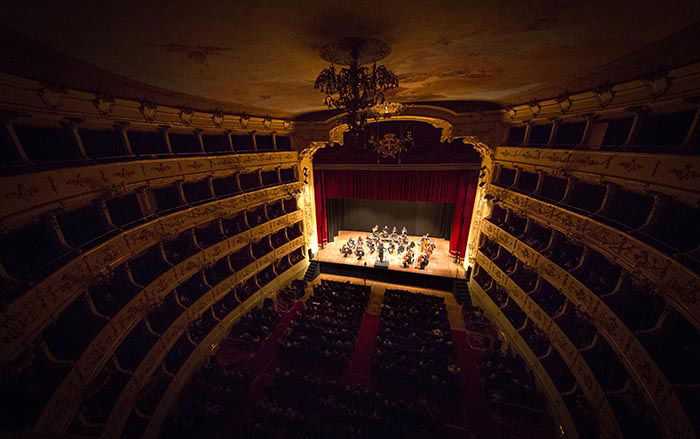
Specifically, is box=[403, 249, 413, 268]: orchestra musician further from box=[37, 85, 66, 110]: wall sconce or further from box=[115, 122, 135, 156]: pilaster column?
box=[37, 85, 66, 110]: wall sconce

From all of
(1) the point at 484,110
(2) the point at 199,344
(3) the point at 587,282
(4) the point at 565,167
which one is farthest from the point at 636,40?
(2) the point at 199,344

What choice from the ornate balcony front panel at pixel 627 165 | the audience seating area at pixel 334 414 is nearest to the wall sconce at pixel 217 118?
the audience seating area at pixel 334 414

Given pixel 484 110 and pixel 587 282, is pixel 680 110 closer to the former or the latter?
pixel 587 282

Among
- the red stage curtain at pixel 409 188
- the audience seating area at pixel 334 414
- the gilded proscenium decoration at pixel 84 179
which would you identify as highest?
the gilded proscenium decoration at pixel 84 179

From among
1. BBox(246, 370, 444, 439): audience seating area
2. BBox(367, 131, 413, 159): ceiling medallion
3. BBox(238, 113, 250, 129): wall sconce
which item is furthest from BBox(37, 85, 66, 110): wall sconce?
BBox(367, 131, 413, 159): ceiling medallion

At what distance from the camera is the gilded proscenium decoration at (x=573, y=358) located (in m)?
5.92

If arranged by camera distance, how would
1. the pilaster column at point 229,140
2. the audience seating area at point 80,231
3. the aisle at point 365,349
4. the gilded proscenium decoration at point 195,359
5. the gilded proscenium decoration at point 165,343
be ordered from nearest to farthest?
the audience seating area at point 80,231, the gilded proscenium decoration at point 165,343, the gilded proscenium decoration at point 195,359, the aisle at point 365,349, the pilaster column at point 229,140

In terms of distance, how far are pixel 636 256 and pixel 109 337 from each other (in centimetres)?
1163

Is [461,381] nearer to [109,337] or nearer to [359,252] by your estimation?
[359,252]

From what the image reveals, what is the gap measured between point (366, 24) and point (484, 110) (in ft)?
30.0

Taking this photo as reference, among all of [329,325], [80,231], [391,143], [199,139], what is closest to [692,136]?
[391,143]

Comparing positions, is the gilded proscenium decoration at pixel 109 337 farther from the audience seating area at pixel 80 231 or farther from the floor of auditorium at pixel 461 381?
the floor of auditorium at pixel 461 381

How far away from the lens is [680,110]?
5250mm

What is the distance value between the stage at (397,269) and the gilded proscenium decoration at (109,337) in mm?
6710
